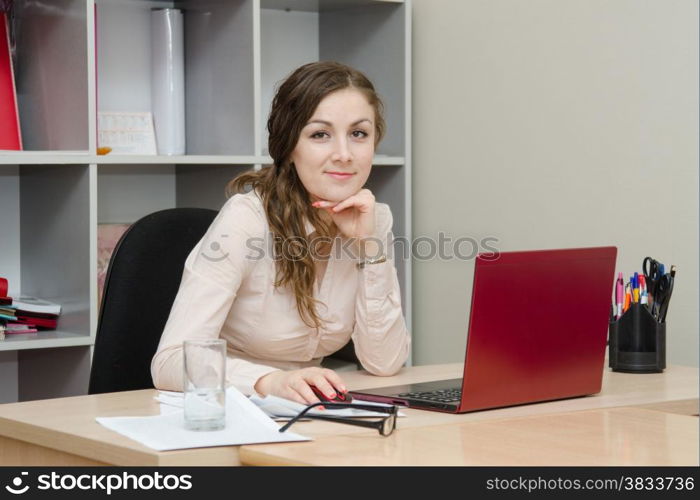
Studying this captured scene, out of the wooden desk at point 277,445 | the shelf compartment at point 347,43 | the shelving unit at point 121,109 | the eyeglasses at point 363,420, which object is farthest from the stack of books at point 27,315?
the eyeglasses at point 363,420

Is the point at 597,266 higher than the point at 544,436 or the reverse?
higher

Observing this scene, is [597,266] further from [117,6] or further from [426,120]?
[117,6]

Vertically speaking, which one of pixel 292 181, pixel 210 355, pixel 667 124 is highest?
pixel 667 124

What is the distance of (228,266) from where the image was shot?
1.74 meters

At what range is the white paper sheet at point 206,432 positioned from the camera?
1.17 metres

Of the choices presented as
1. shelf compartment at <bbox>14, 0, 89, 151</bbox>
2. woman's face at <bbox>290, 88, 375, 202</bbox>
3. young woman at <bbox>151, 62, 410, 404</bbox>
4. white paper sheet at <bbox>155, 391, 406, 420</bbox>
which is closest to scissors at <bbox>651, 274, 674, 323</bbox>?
young woman at <bbox>151, 62, 410, 404</bbox>

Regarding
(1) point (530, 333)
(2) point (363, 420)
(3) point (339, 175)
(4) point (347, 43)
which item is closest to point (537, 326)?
(1) point (530, 333)

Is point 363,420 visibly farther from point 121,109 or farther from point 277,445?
point 121,109

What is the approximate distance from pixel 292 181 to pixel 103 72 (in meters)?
1.04

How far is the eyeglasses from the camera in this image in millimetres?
1246

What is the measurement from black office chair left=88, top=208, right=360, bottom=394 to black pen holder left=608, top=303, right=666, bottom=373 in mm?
846

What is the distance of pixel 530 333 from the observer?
1431mm

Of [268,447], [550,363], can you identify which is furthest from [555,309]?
[268,447]

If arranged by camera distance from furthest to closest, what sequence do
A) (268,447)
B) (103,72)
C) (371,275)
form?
1. (103,72)
2. (371,275)
3. (268,447)
